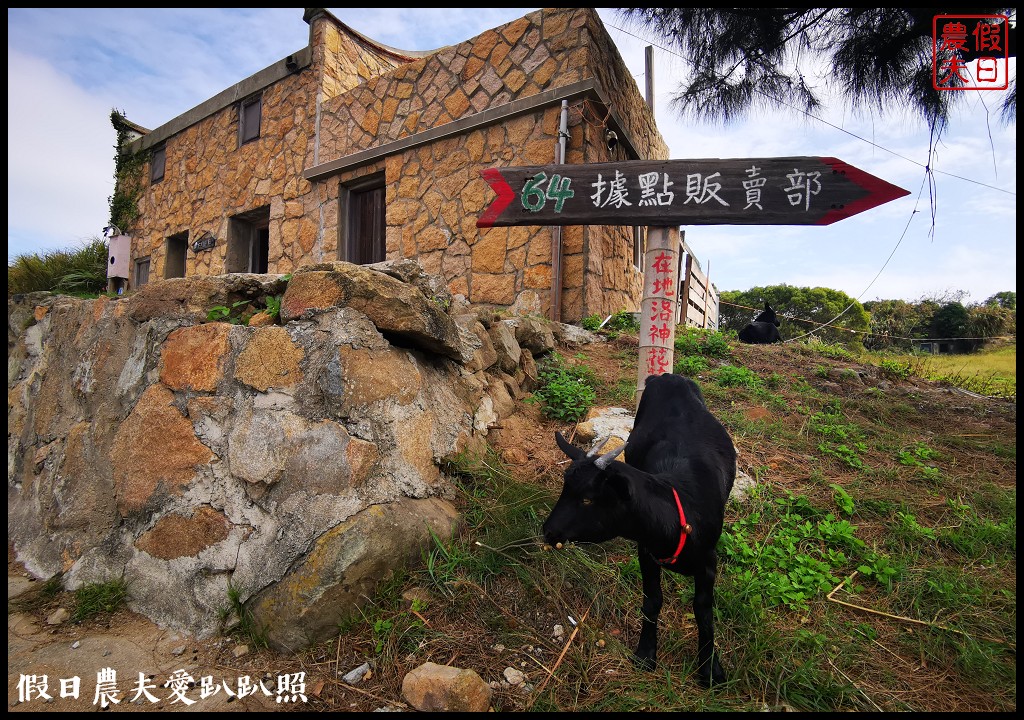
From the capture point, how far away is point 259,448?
283 centimetres

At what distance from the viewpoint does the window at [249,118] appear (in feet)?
32.9

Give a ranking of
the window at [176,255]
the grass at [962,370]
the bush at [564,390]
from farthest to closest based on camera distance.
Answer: the window at [176,255]
the grass at [962,370]
the bush at [564,390]

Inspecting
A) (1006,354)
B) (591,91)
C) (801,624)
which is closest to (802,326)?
(1006,354)

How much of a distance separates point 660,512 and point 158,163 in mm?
14231

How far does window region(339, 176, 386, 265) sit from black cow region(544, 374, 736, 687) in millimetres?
7147

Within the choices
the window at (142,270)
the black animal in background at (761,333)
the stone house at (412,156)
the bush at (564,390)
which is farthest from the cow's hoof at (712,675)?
the window at (142,270)

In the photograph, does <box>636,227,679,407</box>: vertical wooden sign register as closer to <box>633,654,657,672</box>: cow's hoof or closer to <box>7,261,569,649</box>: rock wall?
<box>7,261,569,649</box>: rock wall

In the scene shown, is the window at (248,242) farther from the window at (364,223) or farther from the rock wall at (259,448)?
the rock wall at (259,448)

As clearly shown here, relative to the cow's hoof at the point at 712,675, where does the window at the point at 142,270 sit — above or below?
above

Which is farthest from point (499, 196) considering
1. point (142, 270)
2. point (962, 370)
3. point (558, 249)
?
point (142, 270)

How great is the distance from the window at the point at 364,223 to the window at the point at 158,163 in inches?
238

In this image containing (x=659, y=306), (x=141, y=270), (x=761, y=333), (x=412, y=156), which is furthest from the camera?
(x=141, y=270)

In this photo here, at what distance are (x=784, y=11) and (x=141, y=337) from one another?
222 inches

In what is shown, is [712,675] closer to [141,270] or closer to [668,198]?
[668,198]
